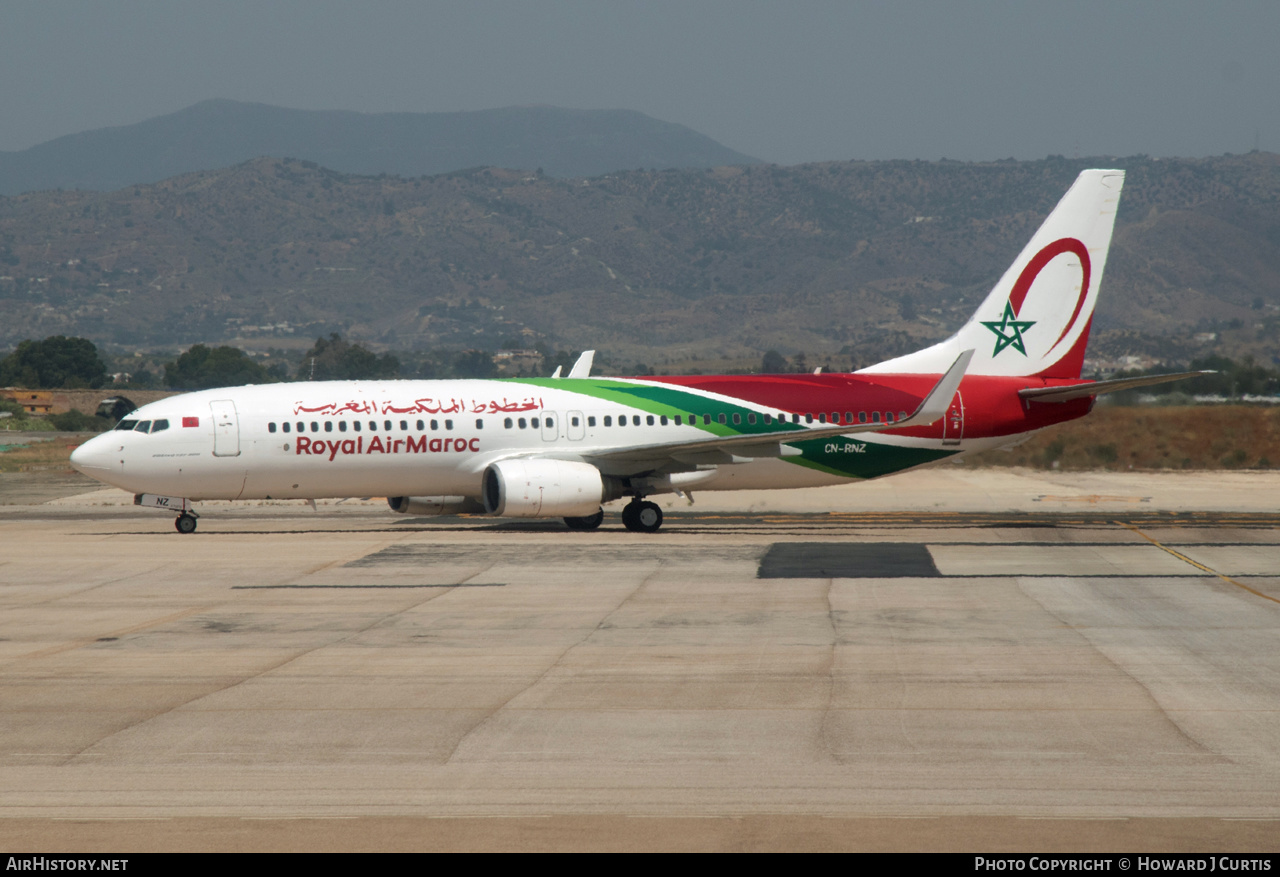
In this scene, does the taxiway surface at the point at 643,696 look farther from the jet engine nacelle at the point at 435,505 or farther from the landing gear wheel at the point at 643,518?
the jet engine nacelle at the point at 435,505

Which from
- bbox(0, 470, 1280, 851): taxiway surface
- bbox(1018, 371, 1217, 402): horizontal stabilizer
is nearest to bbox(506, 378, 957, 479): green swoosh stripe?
bbox(1018, 371, 1217, 402): horizontal stabilizer

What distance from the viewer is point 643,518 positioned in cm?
3503

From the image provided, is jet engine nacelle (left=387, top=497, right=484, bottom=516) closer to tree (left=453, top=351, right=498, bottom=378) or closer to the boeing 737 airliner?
Answer: the boeing 737 airliner

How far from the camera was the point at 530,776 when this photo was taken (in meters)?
12.0

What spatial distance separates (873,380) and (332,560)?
1608 centimetres

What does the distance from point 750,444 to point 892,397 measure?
4.67m

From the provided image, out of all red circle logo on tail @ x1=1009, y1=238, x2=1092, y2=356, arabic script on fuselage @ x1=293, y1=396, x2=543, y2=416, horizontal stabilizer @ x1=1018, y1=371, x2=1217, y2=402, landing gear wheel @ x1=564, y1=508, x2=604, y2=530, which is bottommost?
landing gear wheel @ x1=564, y1=508, x2=604, y2=530

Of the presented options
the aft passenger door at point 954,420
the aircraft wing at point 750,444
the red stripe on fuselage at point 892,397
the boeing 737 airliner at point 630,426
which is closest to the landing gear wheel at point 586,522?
the boeing 737 airliner at point 630,426

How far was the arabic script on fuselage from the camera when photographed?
34.3m

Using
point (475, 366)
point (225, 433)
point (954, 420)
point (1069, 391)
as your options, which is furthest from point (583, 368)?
point (475, 366)

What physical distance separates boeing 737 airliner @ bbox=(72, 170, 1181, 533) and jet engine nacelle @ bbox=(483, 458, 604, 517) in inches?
1.8

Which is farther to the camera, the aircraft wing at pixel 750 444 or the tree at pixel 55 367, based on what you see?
the tree at pixel 55 367

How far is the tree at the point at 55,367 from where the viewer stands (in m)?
132

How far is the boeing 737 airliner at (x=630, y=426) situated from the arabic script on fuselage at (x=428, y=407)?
0.16 ft
